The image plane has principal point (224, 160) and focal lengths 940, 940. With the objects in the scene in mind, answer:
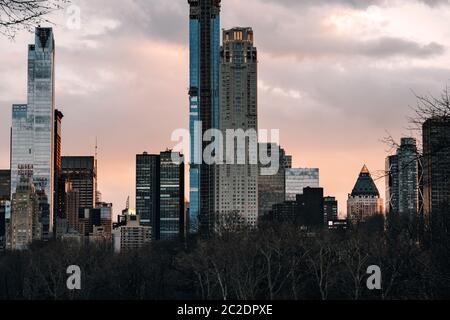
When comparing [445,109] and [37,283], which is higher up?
[445,109]

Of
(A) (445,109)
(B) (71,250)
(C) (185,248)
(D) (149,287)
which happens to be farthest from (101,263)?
(A) (445,109)

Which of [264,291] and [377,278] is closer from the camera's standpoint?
[377,278]

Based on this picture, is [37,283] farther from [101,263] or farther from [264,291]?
→ [264,291]

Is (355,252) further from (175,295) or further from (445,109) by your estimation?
(445,109)
